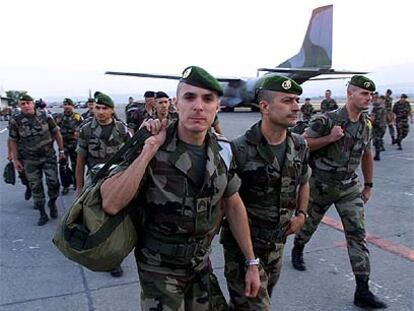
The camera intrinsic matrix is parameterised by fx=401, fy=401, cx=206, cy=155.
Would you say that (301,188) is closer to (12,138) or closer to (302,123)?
(302,123)

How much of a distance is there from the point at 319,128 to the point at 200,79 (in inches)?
70.8

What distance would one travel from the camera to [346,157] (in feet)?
11.2

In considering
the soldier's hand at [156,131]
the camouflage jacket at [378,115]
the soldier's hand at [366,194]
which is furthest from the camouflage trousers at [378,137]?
the soldier's hand at [156,131]

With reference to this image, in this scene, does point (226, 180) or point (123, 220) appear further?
point (226, 180)

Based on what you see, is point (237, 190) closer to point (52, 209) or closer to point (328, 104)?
point (52, 209)

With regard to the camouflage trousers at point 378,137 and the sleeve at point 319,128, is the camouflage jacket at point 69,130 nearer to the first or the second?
the sleeve at point 319,128

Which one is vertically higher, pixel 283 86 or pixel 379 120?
pixel 283 86

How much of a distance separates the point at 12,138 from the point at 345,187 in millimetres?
4589

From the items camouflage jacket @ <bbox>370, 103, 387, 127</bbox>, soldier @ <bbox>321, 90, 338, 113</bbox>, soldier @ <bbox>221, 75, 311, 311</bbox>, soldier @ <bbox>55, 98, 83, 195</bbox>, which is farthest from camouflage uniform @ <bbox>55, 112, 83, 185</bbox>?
soldier @ <bbox>321, 90, 338, 113</bbox>

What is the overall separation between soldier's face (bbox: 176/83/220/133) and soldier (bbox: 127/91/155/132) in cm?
457

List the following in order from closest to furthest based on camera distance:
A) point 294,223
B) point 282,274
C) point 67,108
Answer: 1. point 294,223
2. point 282,274
3. point 67,108

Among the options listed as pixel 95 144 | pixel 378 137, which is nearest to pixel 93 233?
pixel 95 144

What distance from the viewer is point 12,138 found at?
5.71 m

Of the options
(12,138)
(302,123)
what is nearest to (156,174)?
(302,123)
